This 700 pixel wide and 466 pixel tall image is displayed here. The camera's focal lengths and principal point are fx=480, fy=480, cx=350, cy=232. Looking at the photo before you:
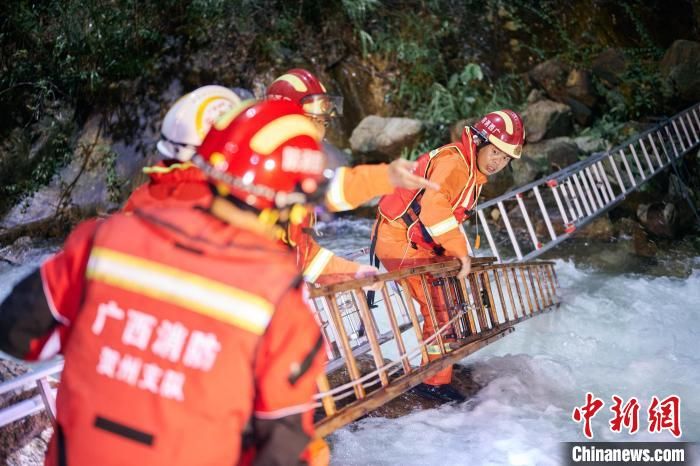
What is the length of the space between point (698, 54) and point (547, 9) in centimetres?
419

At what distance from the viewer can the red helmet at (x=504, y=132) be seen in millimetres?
4016

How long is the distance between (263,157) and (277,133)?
9 centimetres

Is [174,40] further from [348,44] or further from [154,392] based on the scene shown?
[154,392]

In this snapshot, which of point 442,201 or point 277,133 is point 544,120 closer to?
point 442,201

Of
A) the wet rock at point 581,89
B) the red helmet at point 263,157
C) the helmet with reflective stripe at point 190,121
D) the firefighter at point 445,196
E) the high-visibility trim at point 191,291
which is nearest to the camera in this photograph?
the high-visibility trim at point 191,291

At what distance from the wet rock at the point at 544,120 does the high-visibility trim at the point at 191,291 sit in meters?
9.85

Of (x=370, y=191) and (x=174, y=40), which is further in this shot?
(x=174, y=40)

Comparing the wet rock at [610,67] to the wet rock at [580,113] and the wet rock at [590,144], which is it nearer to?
the wet rock at [580,113]

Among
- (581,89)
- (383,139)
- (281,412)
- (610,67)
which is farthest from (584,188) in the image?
(281,412)

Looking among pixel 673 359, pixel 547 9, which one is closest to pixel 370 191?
pixel 673 359

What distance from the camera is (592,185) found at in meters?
7.42

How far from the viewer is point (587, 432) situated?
3783 mm

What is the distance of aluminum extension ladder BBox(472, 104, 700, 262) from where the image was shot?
7.22 m

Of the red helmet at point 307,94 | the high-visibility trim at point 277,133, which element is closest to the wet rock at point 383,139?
the red helmet at point 307,94
